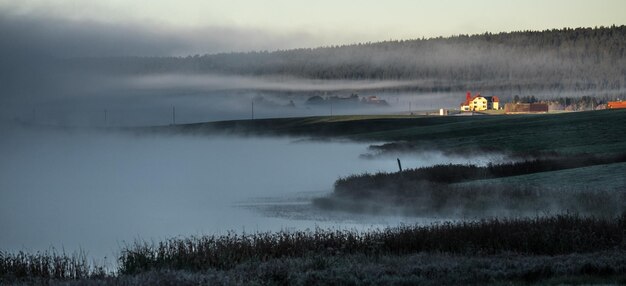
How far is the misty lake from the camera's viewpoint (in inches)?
1907

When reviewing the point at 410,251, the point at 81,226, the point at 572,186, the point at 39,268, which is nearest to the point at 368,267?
the point at 410,251

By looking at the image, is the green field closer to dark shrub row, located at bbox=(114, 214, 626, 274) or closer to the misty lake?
the misty lake

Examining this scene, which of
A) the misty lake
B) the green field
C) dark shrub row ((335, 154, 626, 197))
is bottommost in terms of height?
the misty lake

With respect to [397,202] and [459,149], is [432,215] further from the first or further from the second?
[459,149]

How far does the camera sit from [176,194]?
271ft

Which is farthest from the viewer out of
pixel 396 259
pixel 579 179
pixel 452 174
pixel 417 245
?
pixel 452 174

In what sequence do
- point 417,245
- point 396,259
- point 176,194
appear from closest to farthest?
point 396,259
point 417,245
point 176,194

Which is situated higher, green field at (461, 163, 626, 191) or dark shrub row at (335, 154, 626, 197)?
green field at (461, 163, 626, 191)

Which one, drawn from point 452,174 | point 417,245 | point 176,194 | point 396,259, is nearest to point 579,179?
point 452,174

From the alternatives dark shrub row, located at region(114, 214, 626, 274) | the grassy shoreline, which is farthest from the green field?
dark shrub row, located at region(114, 214, 626, 274)

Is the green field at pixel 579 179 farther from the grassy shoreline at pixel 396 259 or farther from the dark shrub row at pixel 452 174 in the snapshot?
the grassy shoreline at pixel 396 259

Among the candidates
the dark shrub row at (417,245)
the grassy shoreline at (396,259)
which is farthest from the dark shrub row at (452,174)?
the grassy shoreline at (396,259)

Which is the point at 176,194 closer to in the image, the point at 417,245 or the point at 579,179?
the point at 579,179

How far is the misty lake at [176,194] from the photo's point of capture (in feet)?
159
